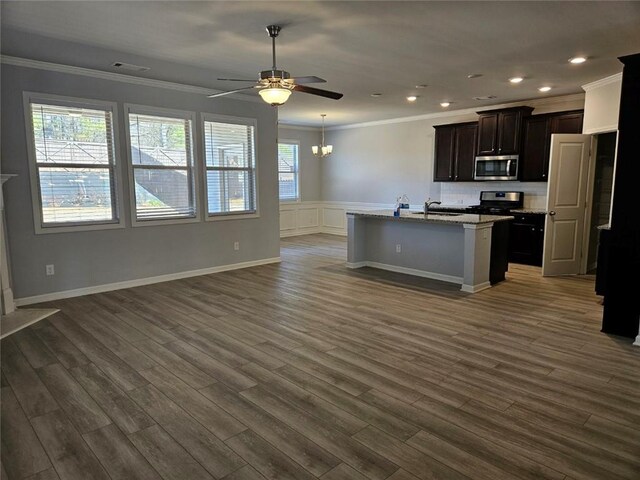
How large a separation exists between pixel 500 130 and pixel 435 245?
282 cm

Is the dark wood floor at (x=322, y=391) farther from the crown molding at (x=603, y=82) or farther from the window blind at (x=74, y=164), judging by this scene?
the crown molding at (x=603, y=82)

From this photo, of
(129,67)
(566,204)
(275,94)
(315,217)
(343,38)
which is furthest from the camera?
(315,217)

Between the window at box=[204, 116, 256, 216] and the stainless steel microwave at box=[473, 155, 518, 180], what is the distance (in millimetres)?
4049

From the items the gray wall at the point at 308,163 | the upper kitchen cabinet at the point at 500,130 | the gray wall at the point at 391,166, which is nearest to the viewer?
the upper kitchen cabinet at the point at 500,130

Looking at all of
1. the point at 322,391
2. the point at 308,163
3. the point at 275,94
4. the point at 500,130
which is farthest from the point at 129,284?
the point at 500,130

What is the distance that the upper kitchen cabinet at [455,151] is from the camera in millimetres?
7664

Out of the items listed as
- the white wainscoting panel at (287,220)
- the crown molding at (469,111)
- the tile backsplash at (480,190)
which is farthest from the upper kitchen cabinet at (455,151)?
the white wainscoting panel at (287,220)

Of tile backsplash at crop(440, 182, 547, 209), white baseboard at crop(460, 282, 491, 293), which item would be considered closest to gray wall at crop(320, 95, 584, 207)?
tile backsplash at crop(440, 182, 547, 209)

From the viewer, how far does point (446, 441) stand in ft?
7.43

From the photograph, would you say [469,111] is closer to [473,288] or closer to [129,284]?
[473,288]

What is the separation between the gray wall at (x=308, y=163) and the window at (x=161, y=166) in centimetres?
457

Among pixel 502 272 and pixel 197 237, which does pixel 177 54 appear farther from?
pixel 502 272

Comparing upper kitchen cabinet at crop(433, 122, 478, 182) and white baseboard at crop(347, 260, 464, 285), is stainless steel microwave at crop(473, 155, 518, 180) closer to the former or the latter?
upper kitchen cabinet at crop(433, 122, 478, 182)

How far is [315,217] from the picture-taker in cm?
1108
